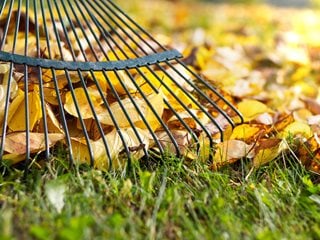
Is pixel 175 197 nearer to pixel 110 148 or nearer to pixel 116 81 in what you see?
pixel 110 148

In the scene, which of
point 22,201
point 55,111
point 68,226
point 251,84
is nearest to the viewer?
point 68,226

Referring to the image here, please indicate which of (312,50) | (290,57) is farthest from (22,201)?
(312,50)

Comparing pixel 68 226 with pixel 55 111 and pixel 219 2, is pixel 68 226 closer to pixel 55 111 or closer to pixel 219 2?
pixel 55 111

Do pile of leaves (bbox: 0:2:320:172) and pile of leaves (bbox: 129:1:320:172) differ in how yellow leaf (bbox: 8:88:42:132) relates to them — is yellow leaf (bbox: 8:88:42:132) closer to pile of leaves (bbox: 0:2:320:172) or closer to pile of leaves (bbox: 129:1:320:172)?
pile of leaves (bbox: 0:2:320:172)

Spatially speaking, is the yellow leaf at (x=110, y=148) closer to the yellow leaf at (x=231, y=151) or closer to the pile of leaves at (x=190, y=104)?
the pile of leaves at (x=190, y=104)

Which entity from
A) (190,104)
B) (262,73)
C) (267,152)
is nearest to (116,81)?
(190,104)

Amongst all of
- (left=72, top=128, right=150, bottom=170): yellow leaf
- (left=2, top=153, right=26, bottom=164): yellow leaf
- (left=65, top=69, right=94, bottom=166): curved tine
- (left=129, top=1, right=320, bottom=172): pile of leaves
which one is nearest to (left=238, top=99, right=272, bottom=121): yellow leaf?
(left=129, top=1, right=320, bottom=172): pile of leaves

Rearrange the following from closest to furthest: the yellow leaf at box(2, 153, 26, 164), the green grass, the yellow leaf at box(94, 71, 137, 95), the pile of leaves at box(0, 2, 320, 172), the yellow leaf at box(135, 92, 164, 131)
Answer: the green grass, the yellow leaf at box(2, 153, 26, 164), the pile of leaves at box(0, 2, 320, 172), the yellow leaf at box(135, 92, 164, 131), the yellow leaf at box(94, 71, 137, 95)
